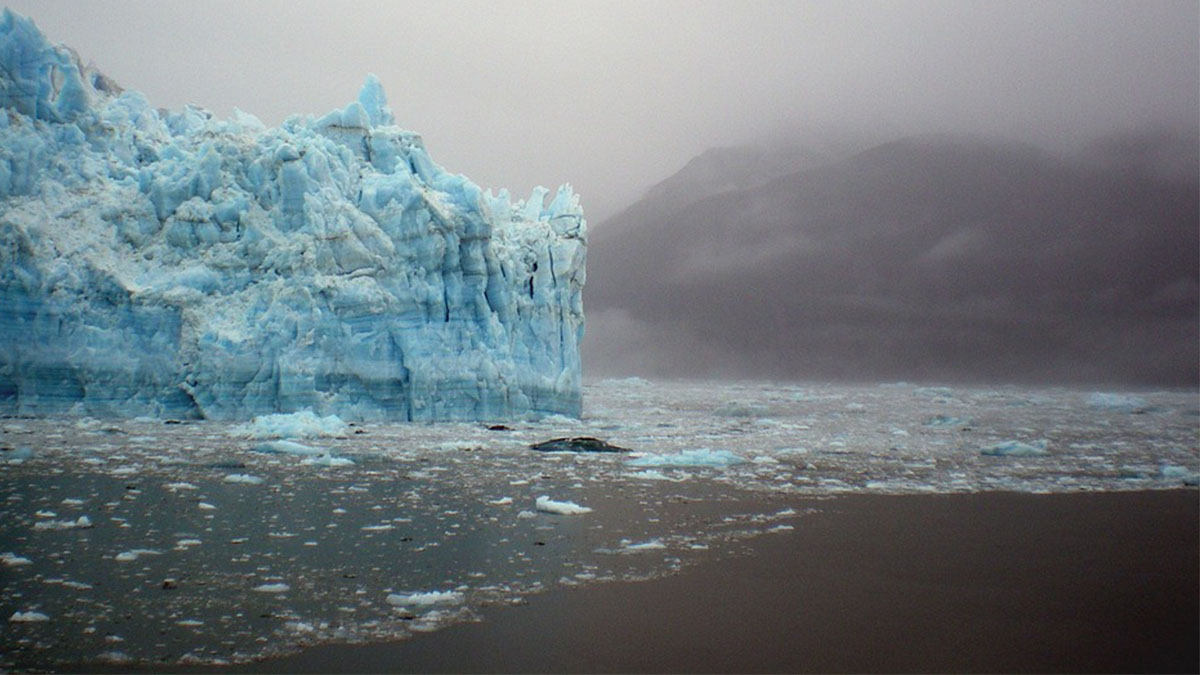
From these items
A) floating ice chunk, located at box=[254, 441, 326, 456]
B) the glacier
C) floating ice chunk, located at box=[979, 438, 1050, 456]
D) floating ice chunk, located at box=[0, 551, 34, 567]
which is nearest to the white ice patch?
floating ice chunk, located at box=[254, 441, 326, 456]

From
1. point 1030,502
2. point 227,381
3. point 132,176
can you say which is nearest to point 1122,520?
point 1030,502

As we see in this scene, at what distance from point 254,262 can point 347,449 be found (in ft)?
25.2

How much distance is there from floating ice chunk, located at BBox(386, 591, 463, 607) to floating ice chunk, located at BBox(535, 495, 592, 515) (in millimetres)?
2781

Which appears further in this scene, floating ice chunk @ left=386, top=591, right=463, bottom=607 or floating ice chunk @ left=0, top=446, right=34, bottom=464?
floating ice chunk @ left=0, top=446, right=34, bottom=464

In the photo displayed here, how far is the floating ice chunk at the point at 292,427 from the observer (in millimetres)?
14511

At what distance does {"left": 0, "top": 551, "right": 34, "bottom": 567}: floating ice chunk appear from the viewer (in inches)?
213

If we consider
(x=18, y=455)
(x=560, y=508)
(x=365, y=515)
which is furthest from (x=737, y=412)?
(x=18, y=455)

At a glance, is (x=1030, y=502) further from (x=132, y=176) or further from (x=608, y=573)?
(x=132, y=176)

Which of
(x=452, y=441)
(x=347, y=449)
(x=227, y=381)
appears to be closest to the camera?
(x=347, y=449)

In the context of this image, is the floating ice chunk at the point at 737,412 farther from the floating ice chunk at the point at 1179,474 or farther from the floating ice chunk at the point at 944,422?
the floating ice chunk at the point at 1179,474

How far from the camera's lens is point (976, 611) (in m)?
4.87

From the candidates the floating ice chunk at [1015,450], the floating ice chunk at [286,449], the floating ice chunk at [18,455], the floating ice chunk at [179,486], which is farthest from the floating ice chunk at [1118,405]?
the floating ice chunk at [18,455]

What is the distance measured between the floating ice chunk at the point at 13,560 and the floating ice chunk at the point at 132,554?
547 millimetres

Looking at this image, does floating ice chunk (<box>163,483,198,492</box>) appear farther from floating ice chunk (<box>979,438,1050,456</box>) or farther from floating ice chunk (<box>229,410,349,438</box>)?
floating ice chunk (<box>979,438,1050,456</box>)
